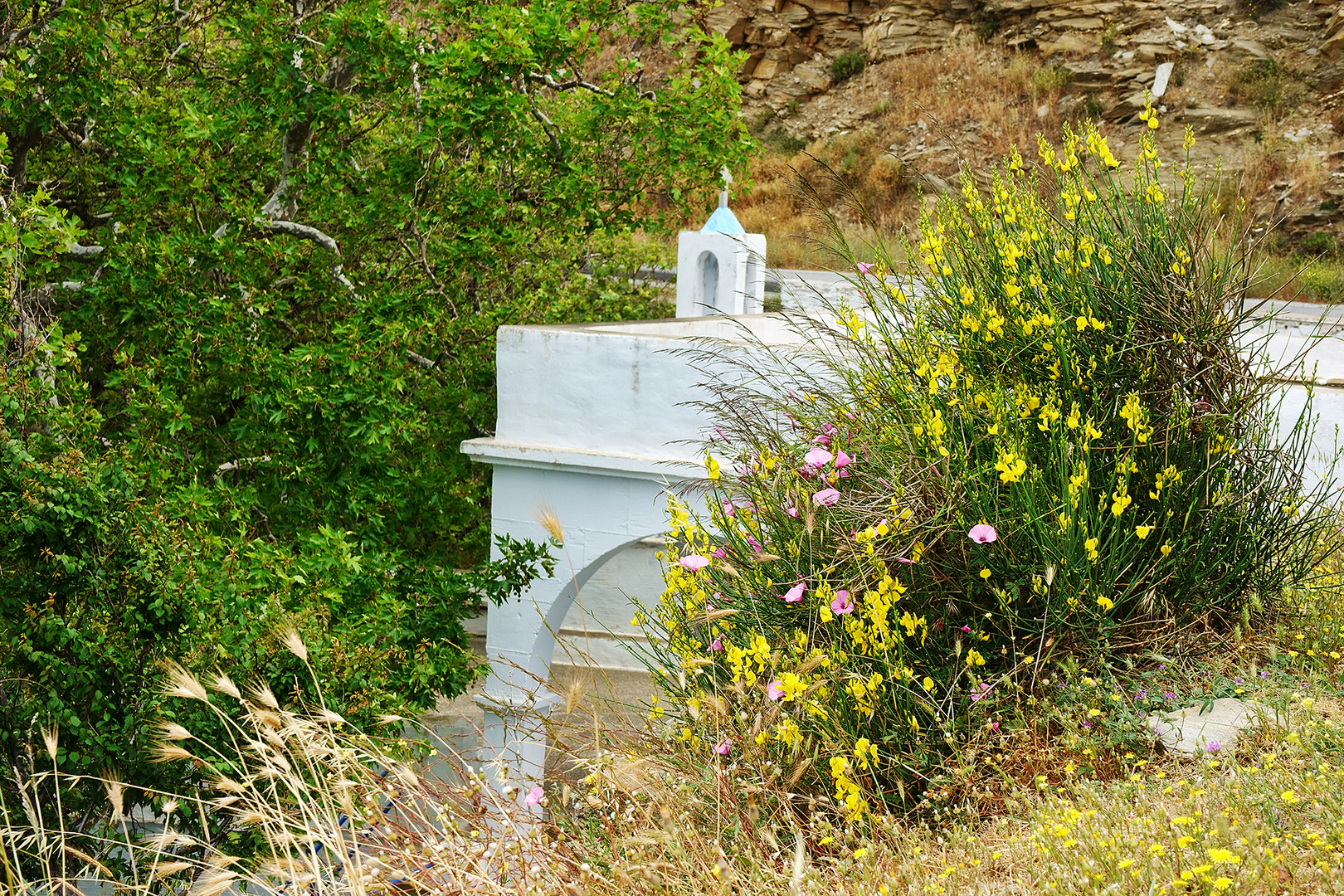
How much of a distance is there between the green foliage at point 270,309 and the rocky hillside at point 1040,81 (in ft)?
54.2

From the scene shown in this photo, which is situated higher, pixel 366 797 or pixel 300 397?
pixel 300 397

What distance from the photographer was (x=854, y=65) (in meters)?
30.1

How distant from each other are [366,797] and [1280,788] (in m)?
2.05

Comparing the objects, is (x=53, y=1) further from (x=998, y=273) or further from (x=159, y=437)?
(x=998, y=273)

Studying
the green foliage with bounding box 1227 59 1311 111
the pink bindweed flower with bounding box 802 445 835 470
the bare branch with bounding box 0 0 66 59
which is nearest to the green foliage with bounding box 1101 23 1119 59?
the green foliage with bounding box 1227 59 1311 111

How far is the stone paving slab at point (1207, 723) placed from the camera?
2799 mm

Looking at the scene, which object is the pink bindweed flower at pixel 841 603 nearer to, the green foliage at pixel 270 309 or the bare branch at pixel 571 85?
the green foliage at pixel 270 309

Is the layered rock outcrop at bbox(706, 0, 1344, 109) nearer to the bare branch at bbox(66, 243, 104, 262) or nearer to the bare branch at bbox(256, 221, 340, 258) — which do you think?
the bare branch at bbox(256, 221, 340, 258)

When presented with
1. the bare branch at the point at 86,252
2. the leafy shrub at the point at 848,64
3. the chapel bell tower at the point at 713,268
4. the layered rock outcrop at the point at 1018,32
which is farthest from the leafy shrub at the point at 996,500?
the leafy shrub at the point at 848,64

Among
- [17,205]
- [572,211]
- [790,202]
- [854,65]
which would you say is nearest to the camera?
[17,205]

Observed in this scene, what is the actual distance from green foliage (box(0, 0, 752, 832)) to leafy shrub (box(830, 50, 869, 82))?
75.4 feet

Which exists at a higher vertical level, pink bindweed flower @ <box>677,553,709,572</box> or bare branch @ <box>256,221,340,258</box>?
bare branch @ <box>256,221,340,258</box>

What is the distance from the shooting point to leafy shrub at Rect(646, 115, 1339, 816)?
10.2 feet

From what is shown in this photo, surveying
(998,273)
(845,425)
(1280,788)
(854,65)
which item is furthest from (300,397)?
(854,65)
